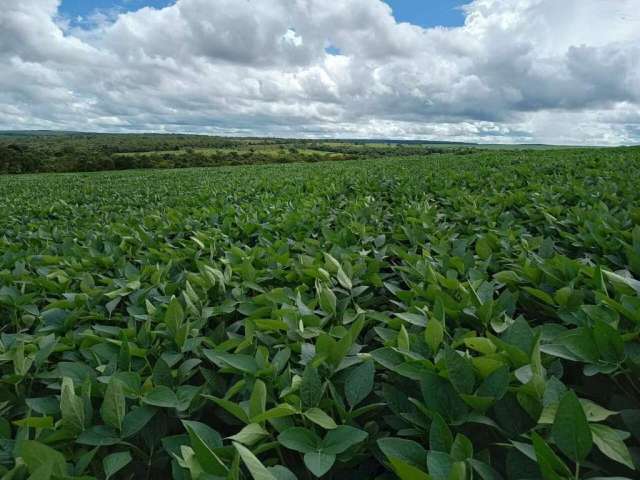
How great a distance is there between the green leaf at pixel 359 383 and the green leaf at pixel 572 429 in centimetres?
57

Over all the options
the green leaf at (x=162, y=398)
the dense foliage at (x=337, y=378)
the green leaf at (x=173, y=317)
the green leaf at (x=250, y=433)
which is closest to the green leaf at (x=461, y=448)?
the dense foliage at (x=337, y=378)

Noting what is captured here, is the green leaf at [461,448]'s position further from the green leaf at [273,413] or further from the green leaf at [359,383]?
the green leaf at [273,413]

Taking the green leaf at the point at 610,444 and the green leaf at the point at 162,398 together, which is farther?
the green leaf at the point at 162,398

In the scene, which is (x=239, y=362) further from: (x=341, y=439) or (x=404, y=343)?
(x=404, y=343)

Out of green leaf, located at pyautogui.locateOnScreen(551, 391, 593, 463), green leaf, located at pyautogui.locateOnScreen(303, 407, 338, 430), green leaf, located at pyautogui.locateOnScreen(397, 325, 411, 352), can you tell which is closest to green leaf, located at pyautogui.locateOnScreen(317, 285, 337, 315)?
green leaf, located at pyautogui.locateOnScreen(397, 325, 411, 352)

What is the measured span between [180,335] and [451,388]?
1152 millimetres

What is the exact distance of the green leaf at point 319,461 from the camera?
1055 mm

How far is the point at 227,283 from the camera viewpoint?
2.58m

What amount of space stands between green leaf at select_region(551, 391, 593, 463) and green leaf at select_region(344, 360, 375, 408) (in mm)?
568

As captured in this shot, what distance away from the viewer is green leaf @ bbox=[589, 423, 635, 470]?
96 cm

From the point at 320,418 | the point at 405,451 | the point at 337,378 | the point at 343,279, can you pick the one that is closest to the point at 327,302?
the point at 343,279

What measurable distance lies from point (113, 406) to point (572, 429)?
1342 millimetres

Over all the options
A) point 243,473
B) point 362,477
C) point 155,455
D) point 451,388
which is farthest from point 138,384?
point 451,388

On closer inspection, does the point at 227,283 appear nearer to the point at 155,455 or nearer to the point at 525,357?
the point at 155,455
